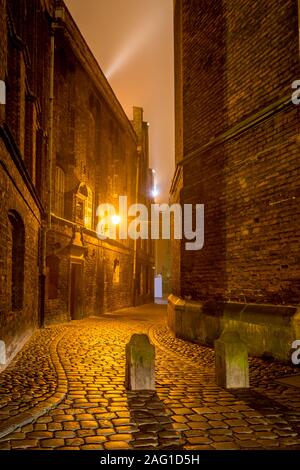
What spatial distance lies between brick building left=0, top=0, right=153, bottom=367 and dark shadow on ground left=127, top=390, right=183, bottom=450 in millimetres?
2958

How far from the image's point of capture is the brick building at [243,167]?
24.2ft

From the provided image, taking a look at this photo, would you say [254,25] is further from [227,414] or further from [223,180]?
[227,414]

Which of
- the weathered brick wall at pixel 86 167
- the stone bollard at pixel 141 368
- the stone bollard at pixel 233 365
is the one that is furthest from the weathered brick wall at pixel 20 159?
the stone bollard at pixel 233 365

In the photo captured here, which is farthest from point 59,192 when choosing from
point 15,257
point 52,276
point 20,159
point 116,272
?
point 116,272

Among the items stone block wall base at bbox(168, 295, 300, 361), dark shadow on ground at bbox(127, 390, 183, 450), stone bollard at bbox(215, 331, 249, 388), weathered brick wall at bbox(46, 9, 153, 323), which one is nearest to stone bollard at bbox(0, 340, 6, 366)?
dark shadow on ground at bbox(127, 390, 183, 450)

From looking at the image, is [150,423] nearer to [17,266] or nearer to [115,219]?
[17,266]

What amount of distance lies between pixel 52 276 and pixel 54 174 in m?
3.79

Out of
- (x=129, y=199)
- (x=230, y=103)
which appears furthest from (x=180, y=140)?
(x=129, y=199)

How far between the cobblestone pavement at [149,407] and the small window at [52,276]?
22.3ft

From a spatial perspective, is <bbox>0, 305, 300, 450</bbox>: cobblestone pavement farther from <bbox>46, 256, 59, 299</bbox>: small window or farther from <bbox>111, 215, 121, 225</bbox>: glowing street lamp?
<bbox>111, 215, 121, 225</bbox>: glowing street lamp

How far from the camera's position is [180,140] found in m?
12.0

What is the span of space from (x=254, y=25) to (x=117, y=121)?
618 inches

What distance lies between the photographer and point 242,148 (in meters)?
8.77

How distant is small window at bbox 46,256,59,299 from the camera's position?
574 inches
